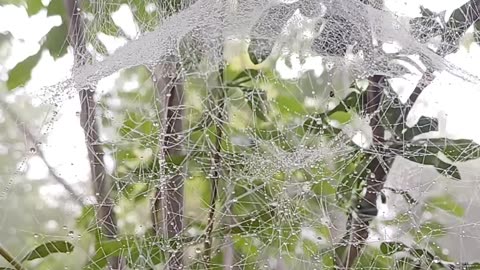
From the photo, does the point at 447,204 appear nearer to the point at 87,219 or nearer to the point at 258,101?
the point at 258,101

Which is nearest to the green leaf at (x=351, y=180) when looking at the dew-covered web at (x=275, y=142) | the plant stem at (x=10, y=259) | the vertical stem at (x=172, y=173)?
the dew-covered web at (x=275, y=142)

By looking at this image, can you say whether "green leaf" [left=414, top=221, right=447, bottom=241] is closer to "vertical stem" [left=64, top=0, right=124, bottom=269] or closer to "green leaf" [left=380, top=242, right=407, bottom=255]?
"green leaf" [left=380, top=242, right=407, bottom=255]

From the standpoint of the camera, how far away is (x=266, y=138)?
1.57ft

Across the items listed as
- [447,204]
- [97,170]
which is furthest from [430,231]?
[97,170]

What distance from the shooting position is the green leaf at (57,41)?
536mm

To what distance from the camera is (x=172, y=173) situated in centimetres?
47

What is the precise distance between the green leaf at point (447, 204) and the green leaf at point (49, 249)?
27 cm

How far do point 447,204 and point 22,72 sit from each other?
357 mm

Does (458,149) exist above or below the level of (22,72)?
below

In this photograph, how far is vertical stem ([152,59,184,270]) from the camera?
0.48m

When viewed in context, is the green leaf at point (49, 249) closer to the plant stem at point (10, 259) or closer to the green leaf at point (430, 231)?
the plant stem at point (10, 259)

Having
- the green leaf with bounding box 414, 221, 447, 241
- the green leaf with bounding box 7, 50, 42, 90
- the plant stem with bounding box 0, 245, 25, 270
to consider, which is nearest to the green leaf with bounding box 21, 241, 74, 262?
the plant stem with bounding box 0, 245, 25, 270

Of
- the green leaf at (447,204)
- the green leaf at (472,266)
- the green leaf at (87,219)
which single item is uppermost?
the green leaf at (87,219)

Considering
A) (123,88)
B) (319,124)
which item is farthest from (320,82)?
(123,88)
